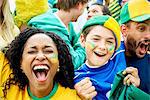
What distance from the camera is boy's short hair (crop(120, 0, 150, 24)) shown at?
9.43 ft

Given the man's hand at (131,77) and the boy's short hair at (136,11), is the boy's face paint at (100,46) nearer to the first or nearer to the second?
the boy's short hair at (136,11)

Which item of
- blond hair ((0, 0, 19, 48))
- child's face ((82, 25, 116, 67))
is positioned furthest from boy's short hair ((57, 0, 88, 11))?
child's face ((82, 25, 116, 67))

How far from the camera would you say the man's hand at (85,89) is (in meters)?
2.44

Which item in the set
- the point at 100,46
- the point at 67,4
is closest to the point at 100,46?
A: the point at 100,46

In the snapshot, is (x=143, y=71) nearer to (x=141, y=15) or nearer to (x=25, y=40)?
(x=141, y=15)

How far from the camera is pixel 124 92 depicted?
2.24 meters

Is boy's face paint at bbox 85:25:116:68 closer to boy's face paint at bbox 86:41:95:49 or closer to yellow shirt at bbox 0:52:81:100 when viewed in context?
boy's face paint at bbox 86:41:95:49

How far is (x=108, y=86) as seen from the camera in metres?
2.56

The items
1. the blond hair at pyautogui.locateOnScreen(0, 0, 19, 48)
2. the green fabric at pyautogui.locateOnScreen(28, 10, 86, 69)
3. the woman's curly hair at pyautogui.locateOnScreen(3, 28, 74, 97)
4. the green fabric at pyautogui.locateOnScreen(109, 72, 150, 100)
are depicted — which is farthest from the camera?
the green fabric at pyautogui.locateOnScreen(28, 10, 86, 69)

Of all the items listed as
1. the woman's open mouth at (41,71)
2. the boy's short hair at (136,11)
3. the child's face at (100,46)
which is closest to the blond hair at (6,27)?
the woman's open mouth at (41,71)

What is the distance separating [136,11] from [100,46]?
0.45 metres

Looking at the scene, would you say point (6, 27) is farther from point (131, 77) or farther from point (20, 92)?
point (131, 77)

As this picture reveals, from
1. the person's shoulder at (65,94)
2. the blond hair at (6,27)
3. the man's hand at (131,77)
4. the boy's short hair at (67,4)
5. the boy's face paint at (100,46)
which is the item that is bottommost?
the person's shoulder at (65,94)

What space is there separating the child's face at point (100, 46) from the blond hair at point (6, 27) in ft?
1.83
